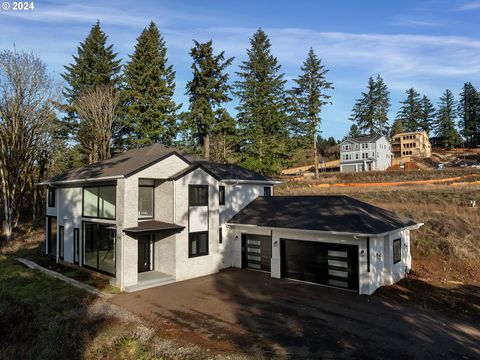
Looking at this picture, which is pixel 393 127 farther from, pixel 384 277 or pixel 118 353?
pixel 118 353

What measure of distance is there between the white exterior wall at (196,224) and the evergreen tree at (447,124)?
276 ft

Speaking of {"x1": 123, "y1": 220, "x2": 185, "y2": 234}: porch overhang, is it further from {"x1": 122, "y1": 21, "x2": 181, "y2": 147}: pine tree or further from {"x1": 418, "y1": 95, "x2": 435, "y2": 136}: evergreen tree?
{"x1": 418, "y1": 95, "x2": 435, "y2": 136}: evergreen tree

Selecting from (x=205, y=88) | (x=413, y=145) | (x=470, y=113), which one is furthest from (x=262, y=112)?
(x=470, y=113)

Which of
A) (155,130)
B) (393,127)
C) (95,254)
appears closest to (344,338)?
(95,254)

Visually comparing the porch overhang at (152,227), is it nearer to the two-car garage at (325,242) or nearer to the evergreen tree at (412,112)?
the two-car garage at (325,242)

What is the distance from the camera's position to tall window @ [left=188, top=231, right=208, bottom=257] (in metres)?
17.0

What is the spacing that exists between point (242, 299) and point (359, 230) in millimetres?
5557

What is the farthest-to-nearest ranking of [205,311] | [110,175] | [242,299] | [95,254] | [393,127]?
[393,127]
[95,254]
[110,175]
[242,299]
[205,311]

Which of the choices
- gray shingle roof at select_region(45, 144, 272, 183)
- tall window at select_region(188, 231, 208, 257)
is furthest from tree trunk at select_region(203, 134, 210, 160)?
tall window at select_region(188, 231, 208, 257)

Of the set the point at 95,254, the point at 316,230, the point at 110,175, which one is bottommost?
the point at 95,254

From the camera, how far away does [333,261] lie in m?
15.0

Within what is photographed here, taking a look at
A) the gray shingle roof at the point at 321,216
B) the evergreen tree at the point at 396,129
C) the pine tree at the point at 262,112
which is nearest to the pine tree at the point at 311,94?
the pine tree at the point at 262,112

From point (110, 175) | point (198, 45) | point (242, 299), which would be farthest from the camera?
point (198, 45)

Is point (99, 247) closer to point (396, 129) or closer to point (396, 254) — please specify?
point (396, 254)
